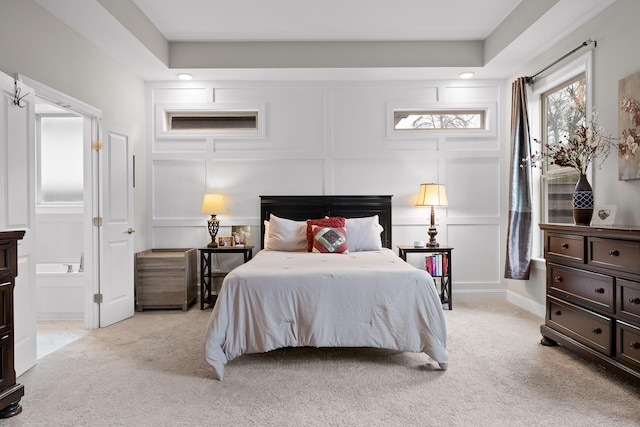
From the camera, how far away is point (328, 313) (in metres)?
2.85

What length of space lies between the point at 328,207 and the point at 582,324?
283cm

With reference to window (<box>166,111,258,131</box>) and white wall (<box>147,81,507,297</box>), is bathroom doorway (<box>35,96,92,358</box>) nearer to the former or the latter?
white wall (<box>147,81,507,297</box>)

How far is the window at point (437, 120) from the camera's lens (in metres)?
5.05

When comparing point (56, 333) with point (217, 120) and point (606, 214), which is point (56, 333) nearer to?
point (217, 120)

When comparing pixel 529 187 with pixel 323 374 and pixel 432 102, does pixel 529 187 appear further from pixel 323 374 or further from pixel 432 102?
pixel 323 374

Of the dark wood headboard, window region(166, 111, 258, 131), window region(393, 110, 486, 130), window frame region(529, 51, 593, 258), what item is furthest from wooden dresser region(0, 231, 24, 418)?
window frame region(529, 51, 593, 258)

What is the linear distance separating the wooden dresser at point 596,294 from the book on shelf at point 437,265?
1414 mm

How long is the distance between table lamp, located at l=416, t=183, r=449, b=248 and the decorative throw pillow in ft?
3.65

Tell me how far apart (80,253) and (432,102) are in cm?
451

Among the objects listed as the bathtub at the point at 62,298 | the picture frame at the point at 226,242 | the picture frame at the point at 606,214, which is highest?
the picture frame at the point at 606,214

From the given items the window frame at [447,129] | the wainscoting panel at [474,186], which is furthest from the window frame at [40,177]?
the wainscoting panel at [474,186]

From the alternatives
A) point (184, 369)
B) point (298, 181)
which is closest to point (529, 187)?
point (298, 181)

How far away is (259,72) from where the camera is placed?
183 inches

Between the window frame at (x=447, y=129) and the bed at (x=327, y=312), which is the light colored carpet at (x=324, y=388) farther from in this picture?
the window frame at (x=447, y=129)
